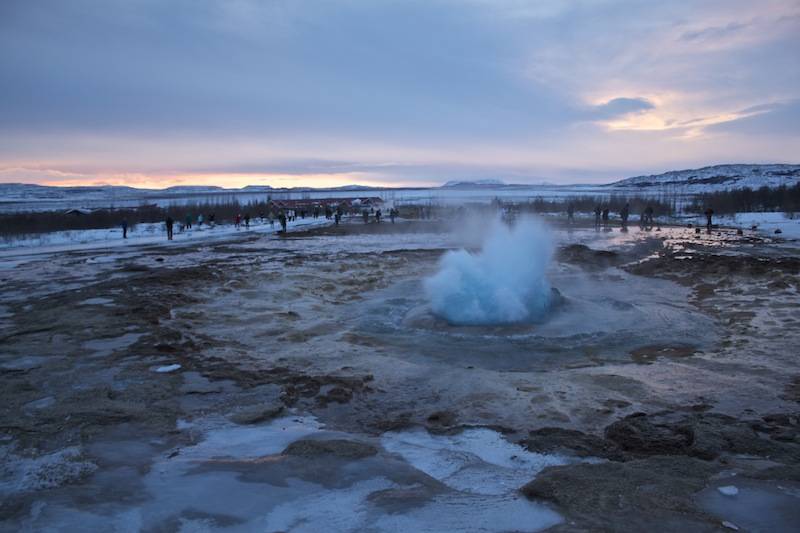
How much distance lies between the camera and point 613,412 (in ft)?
17.7

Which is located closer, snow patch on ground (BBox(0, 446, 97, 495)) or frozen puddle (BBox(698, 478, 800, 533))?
frozen puddle (BBox(698, 478, 800, 533))

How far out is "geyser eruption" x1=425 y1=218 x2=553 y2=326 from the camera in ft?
31.5

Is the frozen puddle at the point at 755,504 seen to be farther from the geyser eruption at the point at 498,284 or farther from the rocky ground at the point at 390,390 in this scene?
the geyser eruption at the point at 498,284

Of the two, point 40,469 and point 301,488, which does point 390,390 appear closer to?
point 301,488

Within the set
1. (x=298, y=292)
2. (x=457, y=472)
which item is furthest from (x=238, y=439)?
(x=298, y=292)

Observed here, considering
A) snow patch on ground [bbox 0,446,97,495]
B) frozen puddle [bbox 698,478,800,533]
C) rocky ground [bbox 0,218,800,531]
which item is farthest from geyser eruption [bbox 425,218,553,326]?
Answer: snow patch on ground [bbox 0,446,97,495]

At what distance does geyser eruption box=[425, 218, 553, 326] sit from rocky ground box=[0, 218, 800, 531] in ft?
2.87

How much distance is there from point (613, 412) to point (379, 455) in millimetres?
2451

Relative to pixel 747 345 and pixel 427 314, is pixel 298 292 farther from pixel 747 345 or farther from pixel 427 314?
pixel 747 345

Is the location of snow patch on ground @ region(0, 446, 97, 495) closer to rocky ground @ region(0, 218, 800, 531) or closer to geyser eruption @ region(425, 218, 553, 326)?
rocky ground @ region(0, 218, 800, 531)

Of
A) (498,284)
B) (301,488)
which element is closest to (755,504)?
(301,488)

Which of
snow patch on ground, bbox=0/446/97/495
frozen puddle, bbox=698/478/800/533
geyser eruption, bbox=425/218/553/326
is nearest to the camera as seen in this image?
frozen puddle, bbox=698/478/800/533

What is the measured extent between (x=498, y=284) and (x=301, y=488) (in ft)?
22.7

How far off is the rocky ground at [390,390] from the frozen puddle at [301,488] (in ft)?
0.29
